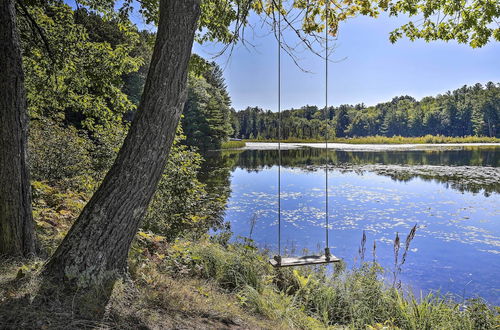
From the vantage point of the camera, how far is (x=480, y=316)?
128 inches

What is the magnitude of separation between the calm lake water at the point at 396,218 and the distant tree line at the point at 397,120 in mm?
35825

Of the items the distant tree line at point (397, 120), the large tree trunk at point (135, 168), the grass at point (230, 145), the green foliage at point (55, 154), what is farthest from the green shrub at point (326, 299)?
the distant tree line at point (397, 120)

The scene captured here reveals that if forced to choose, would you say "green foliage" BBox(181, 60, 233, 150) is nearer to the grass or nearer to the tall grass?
the grass

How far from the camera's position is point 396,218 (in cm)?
838

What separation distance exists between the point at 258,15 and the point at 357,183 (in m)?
10.2

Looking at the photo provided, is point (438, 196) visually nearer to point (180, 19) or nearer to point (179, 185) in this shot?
point (179, 185)

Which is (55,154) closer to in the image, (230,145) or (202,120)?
(202,120)

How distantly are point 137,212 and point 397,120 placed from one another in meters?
72.7

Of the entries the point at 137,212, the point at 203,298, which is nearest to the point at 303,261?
the point at 203,298

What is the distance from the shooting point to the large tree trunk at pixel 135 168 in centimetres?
231

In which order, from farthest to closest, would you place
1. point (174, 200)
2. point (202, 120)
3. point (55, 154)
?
point (202, 120), point (55, 154), point (174, 200)

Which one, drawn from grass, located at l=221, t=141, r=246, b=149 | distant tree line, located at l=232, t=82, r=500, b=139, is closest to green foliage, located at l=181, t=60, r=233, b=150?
grass, located at l=221, t=141, r=246, b=149

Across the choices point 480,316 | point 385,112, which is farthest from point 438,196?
point 385,112

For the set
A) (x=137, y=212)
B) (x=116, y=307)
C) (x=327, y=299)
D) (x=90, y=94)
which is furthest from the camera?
(x=90, y=94)
